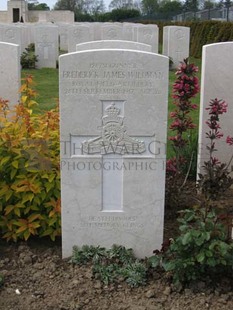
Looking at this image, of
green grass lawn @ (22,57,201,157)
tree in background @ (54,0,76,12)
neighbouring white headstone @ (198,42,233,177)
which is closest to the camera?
neighbouring white headstone @ (198,42,233,177)

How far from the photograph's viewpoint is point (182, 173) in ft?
15.9

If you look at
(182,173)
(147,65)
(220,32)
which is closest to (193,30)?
(220,32)

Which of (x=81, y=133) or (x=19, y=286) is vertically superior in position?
(x=81, y=133)

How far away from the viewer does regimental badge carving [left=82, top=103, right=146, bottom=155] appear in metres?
3.17

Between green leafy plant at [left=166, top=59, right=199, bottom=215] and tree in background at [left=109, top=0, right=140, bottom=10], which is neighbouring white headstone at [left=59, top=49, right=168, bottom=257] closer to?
green leafy plant at [left=166, top=59, right=199, bottom=215]

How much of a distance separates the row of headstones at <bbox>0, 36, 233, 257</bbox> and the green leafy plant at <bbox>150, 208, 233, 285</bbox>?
32cm

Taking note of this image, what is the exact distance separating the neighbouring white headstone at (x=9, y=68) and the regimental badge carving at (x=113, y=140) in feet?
6.52

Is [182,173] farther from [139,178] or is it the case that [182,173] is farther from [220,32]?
[220,32]

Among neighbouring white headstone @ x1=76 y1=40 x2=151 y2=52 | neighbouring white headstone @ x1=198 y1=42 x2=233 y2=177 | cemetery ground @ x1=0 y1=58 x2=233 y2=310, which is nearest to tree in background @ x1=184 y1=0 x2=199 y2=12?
neighbouring white headstone @ x1=198 y1=42 x2=233 y2=177

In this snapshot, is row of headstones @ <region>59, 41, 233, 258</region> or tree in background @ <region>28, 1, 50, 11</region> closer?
row of headstones @ <region>59, 41, 233, 258</region>

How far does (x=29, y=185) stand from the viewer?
3555mm

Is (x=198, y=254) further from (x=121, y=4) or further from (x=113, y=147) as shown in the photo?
(x=121, y=4)

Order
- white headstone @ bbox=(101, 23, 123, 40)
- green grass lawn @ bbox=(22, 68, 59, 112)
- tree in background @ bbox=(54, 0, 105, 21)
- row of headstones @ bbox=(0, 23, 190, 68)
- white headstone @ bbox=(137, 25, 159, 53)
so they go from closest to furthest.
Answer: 1. green grass lawn @ bbox=(22, 68, 59, 112)
2. row of headstones @ bbox=(0, 23, 190, 68)
3. white headstone @ bbox=(137, 25, 159, 53)
4. white headstone @ bbox=(101, 23, 123, 40)
5. tree in background @ bbox=(54, 0, 105, 21)

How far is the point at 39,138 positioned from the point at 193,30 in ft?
73.1
